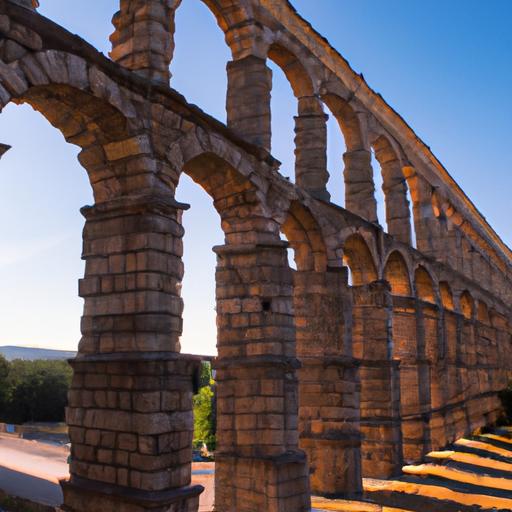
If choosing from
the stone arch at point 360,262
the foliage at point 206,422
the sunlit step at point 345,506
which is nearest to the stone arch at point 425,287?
the stone arch at point 360,262

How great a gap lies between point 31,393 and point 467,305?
35.8 metres

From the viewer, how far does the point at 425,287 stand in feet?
62.0

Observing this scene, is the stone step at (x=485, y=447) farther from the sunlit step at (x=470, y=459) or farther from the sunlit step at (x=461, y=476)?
the sunlit step at (x=461, y=476)

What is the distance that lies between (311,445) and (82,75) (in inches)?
334

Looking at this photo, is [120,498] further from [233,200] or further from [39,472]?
[39,472]

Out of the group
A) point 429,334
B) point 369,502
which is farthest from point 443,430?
point 369,502

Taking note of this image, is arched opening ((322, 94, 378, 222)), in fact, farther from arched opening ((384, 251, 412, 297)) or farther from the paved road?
the paved road

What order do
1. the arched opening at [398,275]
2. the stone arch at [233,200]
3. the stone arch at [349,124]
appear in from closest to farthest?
the stone arch at [233,200] → the stone arch at [349,124] → the arched opening at [398,275]

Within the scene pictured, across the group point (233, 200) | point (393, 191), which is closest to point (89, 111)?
point (233, 200)

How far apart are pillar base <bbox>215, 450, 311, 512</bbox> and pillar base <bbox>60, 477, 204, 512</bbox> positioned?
210 centimetres

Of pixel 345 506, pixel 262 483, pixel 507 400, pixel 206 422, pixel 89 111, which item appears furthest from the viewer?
pixel 206 422

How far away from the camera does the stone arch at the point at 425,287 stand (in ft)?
61.1

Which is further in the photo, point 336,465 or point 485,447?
point 485,447

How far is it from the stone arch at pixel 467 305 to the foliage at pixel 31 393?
33.1 meters
